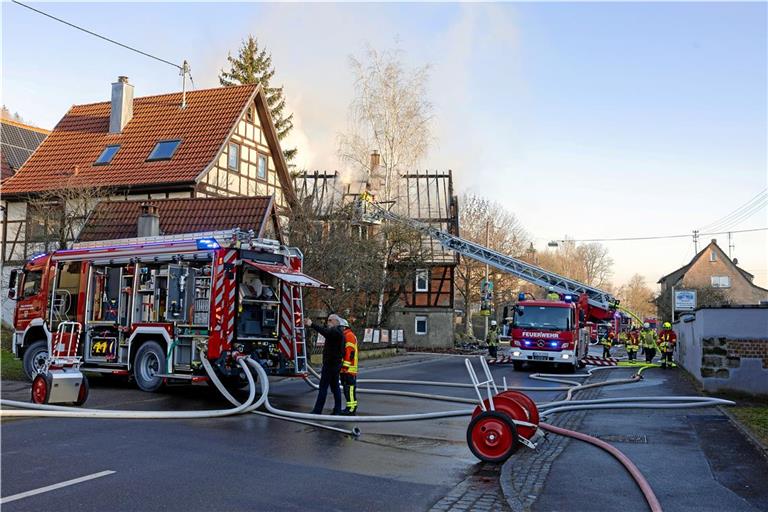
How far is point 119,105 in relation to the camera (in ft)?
104

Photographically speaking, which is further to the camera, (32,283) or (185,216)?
(185,216)

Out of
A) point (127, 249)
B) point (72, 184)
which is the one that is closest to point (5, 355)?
point (72, 184)

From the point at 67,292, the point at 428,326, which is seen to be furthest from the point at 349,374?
the point at 428,326

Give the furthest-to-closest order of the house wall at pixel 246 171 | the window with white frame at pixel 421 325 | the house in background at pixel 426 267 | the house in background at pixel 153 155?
the window with white frame at pixel 421 325, the house in background at pixel 426 267, the house wall at pixel 246 171, the house in background at pixel 153 155

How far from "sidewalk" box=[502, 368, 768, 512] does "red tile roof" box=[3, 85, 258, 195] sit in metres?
20.3

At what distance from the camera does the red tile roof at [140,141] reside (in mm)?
28172

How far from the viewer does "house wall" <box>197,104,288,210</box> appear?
93.2 ft

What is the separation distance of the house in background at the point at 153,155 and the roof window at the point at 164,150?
5 centimetres

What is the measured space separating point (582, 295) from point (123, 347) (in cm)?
2100

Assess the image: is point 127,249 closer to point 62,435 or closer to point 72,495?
point 62,435

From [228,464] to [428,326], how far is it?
35.7m

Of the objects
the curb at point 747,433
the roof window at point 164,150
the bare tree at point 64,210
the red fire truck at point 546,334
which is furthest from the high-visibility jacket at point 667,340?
the bare tree at point 64,210

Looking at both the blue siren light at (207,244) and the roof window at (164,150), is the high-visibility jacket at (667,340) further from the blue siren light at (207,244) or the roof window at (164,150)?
the roof window at (164,150)

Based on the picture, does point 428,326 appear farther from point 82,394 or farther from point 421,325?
point 82,394
